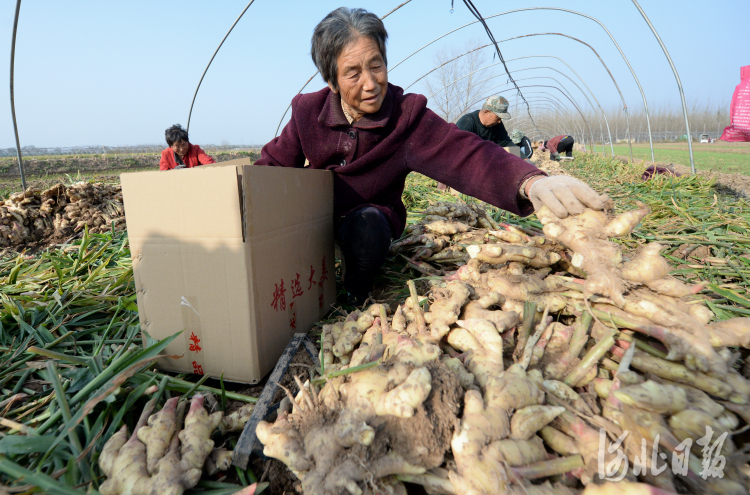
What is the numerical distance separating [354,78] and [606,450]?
1.60 metres

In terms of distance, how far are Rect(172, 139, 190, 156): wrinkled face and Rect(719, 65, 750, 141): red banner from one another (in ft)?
28.6

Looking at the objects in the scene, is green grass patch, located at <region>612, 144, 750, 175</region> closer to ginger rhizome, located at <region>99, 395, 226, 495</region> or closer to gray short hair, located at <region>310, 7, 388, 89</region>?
gray short hair, located at <region>310, 7, 388, 89</region>

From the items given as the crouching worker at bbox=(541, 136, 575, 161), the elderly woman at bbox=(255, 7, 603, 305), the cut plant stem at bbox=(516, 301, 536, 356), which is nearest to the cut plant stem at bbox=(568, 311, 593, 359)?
the cut plant stem at bbox=(516, 301, 536, 356)

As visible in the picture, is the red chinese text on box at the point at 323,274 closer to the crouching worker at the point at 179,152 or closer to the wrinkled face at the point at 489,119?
the crouching worker at the point at 179,152

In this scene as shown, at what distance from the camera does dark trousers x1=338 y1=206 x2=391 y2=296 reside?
175cm

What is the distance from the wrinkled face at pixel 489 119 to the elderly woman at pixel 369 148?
4.12m

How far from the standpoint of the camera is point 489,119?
564 centimetres

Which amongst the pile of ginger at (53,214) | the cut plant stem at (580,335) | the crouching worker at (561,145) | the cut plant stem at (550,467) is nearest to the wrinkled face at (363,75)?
the cut plant stem at (580,335)

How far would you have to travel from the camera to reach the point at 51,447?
2.98 ft

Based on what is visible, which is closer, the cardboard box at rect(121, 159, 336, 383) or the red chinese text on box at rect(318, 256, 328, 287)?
the cardboard box at rect(121, 159, 336, 383)

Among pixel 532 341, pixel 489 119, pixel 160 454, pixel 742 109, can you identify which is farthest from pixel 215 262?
pixel 742 109

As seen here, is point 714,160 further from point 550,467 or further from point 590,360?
point 550,467

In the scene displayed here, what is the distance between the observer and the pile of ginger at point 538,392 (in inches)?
30.7

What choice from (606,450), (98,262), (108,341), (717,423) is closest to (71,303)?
(108,341)
